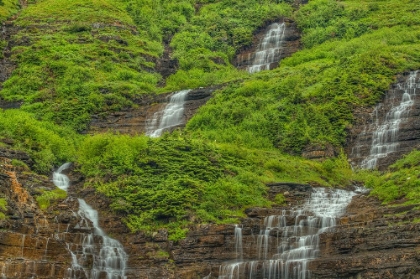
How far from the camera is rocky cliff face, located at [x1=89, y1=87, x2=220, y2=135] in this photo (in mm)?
52688

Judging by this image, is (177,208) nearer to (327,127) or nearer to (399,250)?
(399,250)

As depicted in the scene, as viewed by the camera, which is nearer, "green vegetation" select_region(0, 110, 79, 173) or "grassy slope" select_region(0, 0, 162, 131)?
"green vegetation" select_region(0, 110, 79, 173)

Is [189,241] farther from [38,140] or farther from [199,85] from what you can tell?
[199,85]

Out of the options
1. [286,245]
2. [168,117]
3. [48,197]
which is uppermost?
[168,117]

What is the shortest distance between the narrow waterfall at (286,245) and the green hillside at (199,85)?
8.00 ft

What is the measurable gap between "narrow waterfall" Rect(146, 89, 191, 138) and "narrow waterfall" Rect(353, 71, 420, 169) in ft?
46.5

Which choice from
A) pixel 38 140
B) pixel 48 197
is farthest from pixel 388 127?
pixel 38 140

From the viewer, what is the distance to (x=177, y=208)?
35500 mm

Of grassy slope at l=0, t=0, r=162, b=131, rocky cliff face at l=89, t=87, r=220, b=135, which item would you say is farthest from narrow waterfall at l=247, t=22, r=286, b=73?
rocky cliff face at l=89, t=87, r=220, b=135

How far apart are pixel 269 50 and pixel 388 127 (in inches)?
956

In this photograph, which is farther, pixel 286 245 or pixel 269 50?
pixel 269 50

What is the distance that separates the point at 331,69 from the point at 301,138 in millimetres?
9835

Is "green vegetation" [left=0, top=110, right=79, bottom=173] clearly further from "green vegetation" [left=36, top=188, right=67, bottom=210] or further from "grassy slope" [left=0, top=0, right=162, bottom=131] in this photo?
"grassy slope" [left=0, top=0, right=162, bottom=131]

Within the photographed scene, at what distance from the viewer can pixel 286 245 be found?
3178 centimetres
